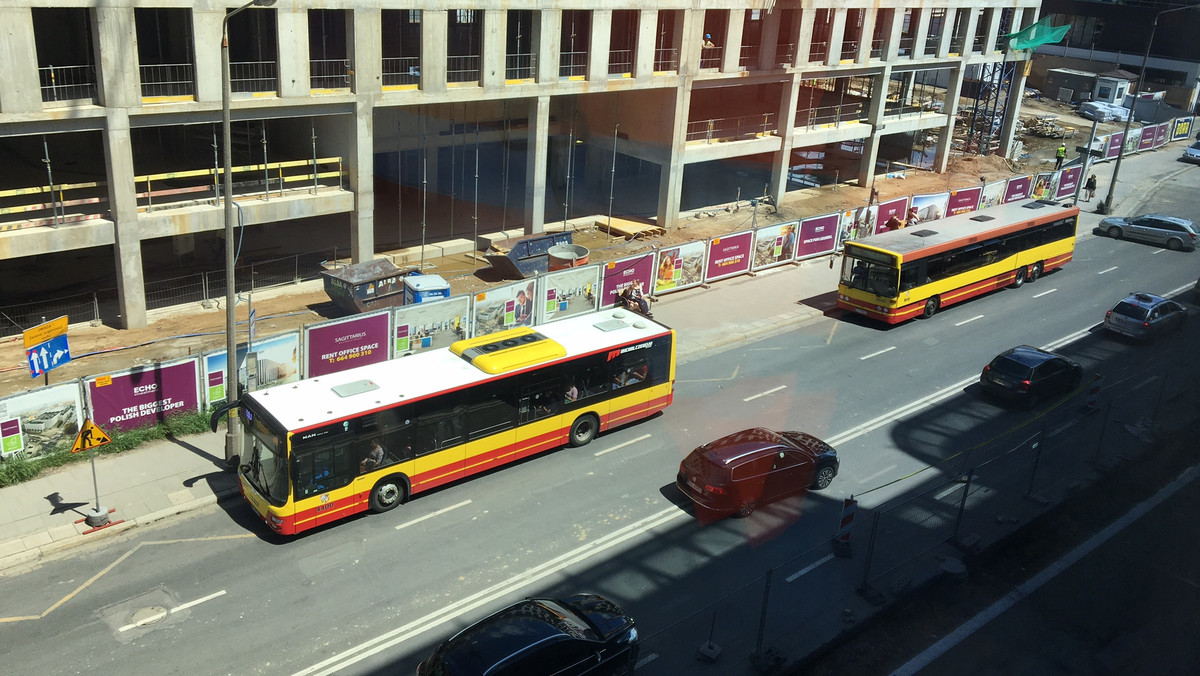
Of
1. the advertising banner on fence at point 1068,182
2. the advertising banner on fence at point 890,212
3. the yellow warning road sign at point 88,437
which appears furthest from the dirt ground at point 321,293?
the yellow warning road sign at point 88,437

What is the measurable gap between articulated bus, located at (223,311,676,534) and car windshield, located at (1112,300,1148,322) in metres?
18.1

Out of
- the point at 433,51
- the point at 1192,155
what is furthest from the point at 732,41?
the point at 1192,155

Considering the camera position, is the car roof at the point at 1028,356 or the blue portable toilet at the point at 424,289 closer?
the car roof at the point at 1028,356

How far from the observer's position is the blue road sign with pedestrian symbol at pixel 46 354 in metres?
21.2

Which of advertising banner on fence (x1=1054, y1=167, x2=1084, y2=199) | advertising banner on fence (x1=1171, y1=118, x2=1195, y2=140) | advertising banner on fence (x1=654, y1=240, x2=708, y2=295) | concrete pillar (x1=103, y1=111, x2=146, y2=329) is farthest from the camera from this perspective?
advertising banner on fence (x1=1171, y1=118, x2=1195, y2=140)

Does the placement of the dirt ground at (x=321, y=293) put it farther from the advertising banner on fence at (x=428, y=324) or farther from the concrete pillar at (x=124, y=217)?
the advertising banner on fence at (x=428, y=324)

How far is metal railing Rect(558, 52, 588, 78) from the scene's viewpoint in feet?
134

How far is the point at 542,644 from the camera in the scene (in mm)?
14852

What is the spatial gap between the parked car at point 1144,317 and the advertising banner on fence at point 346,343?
24.8 m

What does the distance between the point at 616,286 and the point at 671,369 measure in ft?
27.5

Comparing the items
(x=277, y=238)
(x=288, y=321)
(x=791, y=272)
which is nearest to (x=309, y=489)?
(x=288, y=321)

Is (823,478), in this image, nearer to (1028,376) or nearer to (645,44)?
(1028,376)

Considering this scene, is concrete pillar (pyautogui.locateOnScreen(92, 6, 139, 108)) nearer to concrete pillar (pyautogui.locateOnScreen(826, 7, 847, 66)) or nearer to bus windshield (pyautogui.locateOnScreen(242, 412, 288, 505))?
bus windshield (pyautogui.locateOnScreen(242, 412, 288, 505))

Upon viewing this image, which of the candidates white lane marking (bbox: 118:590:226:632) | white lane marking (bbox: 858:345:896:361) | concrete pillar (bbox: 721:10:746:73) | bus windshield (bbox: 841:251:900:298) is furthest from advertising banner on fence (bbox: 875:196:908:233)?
white lane marking (bbox: 118:590:226:632)
